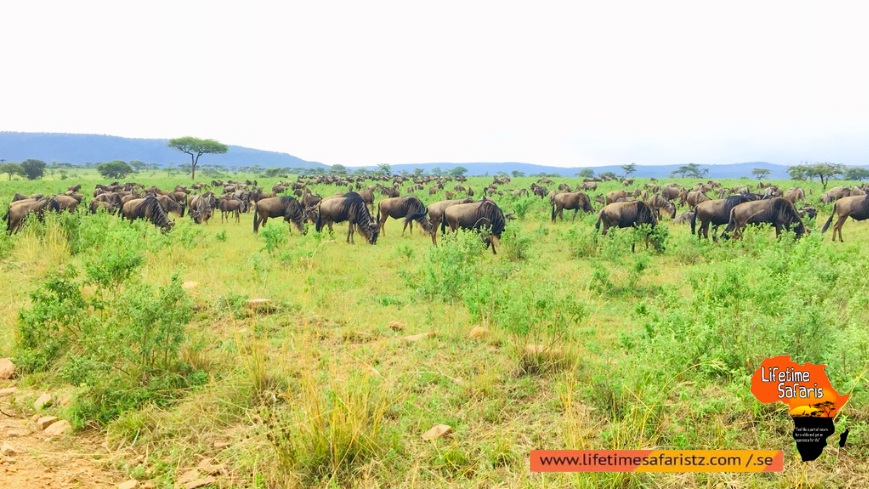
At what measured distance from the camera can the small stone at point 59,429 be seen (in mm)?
4102

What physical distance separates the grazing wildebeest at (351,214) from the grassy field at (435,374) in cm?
849

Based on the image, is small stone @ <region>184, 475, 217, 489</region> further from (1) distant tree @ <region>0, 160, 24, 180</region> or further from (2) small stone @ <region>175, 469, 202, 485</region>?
(1) distant tree @ <region>0, 160, 24, 180</region>

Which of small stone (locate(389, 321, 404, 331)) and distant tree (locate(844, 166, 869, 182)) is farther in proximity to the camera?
distant tree (locate(844, 166, 869, 182))

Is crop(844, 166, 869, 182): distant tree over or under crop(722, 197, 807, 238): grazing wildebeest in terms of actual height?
over

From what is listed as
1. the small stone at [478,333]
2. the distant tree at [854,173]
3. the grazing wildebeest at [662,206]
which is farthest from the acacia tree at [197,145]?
the distant tree at [854,173]

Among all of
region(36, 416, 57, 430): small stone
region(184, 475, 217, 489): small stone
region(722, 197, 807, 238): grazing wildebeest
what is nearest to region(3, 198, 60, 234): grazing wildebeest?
region(36, 416, 57, 430): small stone

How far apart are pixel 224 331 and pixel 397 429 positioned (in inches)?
135

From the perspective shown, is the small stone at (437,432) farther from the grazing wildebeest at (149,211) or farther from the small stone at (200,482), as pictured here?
the grazing wildebeest at (149,211)

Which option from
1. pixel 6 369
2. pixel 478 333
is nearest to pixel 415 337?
pixel 478 333

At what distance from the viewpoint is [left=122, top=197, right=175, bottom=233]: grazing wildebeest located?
16.5 meters

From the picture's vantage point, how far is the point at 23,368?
5.25 metres

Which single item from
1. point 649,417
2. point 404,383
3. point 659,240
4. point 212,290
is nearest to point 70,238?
point 212,290

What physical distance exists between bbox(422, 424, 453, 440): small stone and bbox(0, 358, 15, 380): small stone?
4.62 meters

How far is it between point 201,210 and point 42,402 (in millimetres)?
19618
